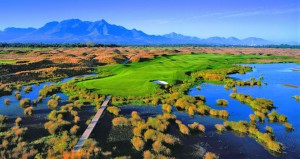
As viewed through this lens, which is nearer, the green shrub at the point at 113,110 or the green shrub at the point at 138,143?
the green shrub at the point at 138,143

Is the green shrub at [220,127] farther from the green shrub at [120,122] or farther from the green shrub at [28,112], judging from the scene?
the green shrub at [28,112]

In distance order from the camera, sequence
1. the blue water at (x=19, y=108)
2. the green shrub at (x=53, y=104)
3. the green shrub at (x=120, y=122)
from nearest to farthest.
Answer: the green shrub at (x=120, y=122)
the blue water at (x=19, y=108)
the green shrub at (x=53, y=104)

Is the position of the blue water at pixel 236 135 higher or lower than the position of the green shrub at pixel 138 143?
lower

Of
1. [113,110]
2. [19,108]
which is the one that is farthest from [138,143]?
[19,108]

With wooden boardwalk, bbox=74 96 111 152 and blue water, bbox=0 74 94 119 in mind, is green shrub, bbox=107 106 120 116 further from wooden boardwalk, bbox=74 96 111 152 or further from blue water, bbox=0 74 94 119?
blue water, bbox=0 74 94 119

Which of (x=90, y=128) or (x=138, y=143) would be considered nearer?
(x=138, y=143)

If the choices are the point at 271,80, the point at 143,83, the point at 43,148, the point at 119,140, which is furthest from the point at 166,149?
the point at 271,80

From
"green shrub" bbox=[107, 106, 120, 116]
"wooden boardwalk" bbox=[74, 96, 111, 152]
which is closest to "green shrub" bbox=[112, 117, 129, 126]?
"wooden boardwalk" bbox=[74, 96, 111, 152]

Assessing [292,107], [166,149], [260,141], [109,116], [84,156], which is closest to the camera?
[84,156]

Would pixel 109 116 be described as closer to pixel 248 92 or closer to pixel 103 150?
pixel 103 150

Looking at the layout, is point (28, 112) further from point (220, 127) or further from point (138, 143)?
point (220, 127)

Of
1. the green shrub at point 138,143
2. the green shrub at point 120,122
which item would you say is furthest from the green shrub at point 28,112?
the green shrub at point 138,143
